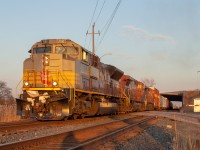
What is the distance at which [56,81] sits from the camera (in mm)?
15641

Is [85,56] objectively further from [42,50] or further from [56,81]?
[56,81]

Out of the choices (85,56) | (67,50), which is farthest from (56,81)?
(85,56)

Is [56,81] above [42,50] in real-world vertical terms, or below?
below

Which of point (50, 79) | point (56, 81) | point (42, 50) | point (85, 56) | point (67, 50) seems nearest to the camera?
point (56, 81)

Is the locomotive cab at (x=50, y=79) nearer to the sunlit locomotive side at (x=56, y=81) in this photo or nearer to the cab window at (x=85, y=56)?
the sunlit locomotive side at (x=56, y=81)

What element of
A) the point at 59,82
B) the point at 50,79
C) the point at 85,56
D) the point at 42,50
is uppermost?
the point at 42,50

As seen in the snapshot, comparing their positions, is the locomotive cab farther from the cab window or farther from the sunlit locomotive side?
the cab window

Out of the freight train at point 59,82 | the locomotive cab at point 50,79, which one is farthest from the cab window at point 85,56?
the locomotive cab at point 50,79

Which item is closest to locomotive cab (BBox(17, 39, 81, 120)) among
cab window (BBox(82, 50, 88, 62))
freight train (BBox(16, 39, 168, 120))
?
freight train (BBox(16, 39, 168, 120))

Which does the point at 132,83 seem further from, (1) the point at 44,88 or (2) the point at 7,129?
(2) the point at 7,129

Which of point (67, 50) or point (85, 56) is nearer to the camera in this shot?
point (67, 50)

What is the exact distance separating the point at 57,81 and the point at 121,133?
5.35m

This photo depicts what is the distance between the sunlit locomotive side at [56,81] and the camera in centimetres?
1514

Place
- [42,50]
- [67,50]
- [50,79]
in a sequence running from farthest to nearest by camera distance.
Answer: [67,50] < [42,50] < [50,79]
